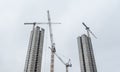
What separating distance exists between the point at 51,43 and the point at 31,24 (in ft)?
154

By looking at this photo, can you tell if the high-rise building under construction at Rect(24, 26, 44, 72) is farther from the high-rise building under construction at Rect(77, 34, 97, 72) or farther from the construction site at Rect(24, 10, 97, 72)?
the high-rise building under construction at Rect(77, 34, 97, 72)

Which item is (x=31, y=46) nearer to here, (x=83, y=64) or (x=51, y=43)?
(x=51, y=43)

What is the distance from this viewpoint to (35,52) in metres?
126

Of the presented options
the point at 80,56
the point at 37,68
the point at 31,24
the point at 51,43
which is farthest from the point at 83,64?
the point at 31,24

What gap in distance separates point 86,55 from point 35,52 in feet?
155

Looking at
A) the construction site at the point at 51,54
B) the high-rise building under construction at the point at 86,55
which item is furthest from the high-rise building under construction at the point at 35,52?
the high-rise building under construction at the point at 86,55

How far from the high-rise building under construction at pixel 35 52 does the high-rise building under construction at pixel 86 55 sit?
3948cm

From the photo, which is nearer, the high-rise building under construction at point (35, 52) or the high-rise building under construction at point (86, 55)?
the high-rise building under construction at point (35, 52)

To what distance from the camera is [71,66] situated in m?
161

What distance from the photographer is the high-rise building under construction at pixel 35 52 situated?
119562 mm

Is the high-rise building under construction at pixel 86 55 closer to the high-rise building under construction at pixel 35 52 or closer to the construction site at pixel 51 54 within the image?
the construction site at pixel 51 54

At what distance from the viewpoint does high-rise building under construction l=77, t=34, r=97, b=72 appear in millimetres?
137562

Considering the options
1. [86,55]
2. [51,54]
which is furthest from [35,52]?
[86,55]

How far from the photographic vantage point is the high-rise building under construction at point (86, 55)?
137562 millimetres
